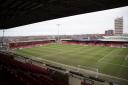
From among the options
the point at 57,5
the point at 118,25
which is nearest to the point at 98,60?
the point at 57,5

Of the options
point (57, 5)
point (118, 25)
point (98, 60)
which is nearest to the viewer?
point (57, 5)

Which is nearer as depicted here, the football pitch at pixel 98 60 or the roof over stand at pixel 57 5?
the roof over stand at pixel 57 5

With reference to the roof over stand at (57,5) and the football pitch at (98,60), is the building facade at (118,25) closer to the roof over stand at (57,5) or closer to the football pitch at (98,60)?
the football pitch at (98,60)

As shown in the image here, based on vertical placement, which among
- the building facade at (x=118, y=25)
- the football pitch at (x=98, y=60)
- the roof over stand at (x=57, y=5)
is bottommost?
the football pitch at (x=98, y=60)

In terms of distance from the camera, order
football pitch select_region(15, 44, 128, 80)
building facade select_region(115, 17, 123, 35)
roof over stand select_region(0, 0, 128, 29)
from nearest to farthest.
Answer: roof over stand select_region(0, 0, 128, 29)
football pitch select_region(15, 44, 128, 80)
building facade select_region(115, 17, 123, 35)

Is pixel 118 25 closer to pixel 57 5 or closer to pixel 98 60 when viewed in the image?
pixel 98 60

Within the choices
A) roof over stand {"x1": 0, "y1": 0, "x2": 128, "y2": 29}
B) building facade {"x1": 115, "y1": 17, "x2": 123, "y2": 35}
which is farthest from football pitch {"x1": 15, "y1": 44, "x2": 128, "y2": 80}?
building facade {"x1": 115, "y1": 17, "x2": 123, "y2": 35}

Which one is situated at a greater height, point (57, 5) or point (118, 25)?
point (118, 25)

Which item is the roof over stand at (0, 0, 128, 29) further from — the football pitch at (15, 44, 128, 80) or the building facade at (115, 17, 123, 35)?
the building facade at (115, 17, 123, 35)

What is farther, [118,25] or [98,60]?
[118,25]

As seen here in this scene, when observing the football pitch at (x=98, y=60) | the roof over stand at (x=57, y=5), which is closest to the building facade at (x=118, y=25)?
the football pitch at (x=98, y=60)

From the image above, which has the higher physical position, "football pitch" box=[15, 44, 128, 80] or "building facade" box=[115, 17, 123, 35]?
"building facade" box=[115, 17, 123, 35]

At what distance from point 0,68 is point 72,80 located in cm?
544

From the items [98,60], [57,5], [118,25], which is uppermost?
[118,25]
